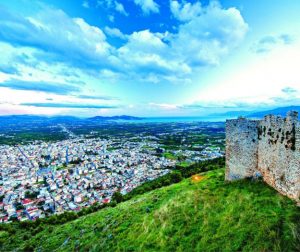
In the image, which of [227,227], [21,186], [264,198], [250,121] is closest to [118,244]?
[227,227]

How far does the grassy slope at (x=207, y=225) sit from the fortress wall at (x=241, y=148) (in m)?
1.02

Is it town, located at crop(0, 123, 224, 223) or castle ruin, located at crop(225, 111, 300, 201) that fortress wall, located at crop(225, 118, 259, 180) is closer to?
castle ruin, located at crop(225, 111, 300, 201)

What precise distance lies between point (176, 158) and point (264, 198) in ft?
233

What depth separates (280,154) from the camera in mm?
12297

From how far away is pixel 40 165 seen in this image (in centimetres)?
8100

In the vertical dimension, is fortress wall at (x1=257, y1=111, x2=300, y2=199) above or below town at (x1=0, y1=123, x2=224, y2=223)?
above

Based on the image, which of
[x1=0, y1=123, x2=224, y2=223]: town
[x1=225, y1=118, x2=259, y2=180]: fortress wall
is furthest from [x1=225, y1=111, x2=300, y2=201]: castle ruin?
[x1=0, y1=123, x2=224, y2=223]: town

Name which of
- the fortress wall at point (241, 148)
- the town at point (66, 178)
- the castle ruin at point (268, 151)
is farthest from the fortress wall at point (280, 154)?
the town at point (66, 178)

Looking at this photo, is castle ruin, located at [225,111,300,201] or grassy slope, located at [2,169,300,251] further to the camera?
castle ruin, located at [225,111,300,201]

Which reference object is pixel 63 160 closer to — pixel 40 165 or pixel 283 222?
pixel 40 165

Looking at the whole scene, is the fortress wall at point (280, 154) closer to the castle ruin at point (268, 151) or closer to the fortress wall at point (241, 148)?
the castle ruin at point (268, 151)

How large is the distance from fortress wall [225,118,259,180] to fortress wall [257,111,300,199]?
587 millimetres

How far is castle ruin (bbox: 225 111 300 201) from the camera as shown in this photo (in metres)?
11.1

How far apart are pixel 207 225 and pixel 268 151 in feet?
19.5
